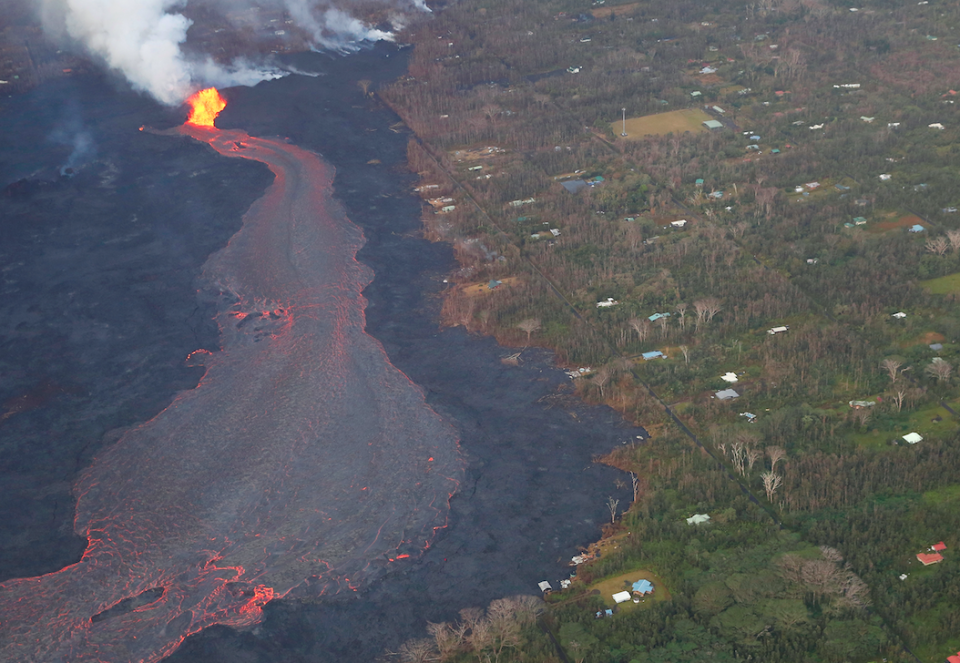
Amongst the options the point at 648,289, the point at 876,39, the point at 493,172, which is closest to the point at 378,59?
the point at 493,172

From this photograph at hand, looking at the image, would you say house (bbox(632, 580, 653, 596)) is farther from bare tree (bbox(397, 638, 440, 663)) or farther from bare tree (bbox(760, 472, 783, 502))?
bare tree (bbox(397, 638, 440, 663))

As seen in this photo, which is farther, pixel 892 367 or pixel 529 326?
pixel 529 326

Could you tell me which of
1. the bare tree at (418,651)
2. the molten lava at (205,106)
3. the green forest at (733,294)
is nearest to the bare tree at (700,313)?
the green forest at (733,294)

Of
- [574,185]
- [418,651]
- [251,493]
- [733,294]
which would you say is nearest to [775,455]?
[733,294]

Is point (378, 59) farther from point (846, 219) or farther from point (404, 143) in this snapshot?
point (846, 219)

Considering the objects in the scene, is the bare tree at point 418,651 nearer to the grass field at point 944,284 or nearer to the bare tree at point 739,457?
the bare tree at point 739,457

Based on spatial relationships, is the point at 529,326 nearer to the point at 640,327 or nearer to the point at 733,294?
the point at 640,327

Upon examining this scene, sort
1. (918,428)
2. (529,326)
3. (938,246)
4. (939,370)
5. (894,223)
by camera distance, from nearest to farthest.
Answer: (918,428) → (939,370) → (529,326) → (938,246) → (894,223)
